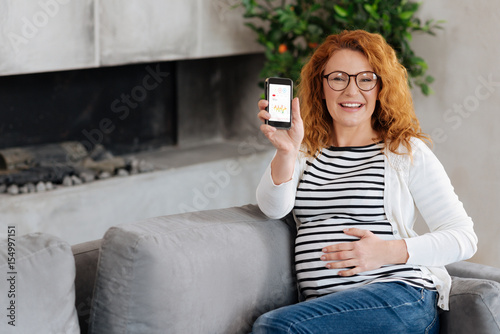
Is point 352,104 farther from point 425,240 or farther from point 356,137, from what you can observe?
point 425,240

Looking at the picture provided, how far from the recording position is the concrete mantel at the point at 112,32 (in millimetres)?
2494

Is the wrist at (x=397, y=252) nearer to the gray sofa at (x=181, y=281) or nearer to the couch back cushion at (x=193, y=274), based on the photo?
the gray sofa at (x=181, y=281)

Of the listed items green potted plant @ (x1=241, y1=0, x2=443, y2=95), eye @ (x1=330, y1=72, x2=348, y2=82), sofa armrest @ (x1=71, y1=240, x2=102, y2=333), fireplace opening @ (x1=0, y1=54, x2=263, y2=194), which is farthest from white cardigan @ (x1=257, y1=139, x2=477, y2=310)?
fireplace opening @ (x1=0, y1=54, x2=263, y2=194)

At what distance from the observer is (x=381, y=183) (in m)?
1.63

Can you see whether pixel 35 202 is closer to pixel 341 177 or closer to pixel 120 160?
pixel 120 160

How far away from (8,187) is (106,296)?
1501 millimetres

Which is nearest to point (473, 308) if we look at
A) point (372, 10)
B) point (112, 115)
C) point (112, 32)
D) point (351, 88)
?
point (351, 88)

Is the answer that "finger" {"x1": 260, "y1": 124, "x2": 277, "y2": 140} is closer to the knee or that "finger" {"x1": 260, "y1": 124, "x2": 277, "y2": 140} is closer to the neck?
the neck

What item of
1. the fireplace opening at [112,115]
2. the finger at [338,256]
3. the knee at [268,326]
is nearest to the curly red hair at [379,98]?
the finger at [338,256]

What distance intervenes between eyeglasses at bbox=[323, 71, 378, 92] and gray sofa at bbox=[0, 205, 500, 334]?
0.38 meters

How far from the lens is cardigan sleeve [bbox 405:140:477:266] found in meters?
1.55

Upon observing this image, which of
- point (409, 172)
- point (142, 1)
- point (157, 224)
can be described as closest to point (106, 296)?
point (157, 224)

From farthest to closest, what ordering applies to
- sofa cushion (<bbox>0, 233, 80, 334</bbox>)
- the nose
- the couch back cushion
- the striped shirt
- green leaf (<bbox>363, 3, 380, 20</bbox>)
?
green leaf (<bbox>363, 3, 380, 20</bbox>)
the nose
the striped shirt
the couch back cushion
sofa cushion (<bbox>0, 233, 80, 334</bbox>)

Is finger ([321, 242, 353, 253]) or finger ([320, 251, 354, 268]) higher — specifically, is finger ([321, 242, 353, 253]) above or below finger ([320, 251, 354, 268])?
above
